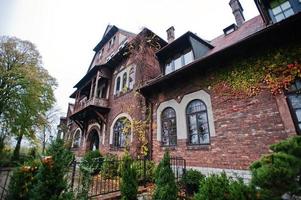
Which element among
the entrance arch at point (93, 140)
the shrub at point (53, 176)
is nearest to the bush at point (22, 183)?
the shrub at point (53, 176)

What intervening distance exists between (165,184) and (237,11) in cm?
1197

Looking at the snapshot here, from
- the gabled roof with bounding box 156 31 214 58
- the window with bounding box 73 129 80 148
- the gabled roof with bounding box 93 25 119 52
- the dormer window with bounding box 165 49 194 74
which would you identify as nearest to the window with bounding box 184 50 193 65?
the dormer window with bounding box 165 49 194 74

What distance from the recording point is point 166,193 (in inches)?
187

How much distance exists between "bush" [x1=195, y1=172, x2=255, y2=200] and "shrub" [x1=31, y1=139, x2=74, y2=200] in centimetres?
297

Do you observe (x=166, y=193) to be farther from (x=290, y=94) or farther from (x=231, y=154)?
(x=290, y=94)

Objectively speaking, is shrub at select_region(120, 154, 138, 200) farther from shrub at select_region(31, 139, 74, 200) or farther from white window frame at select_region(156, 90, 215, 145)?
white window frame at select_region(156, 90, 215, 145)

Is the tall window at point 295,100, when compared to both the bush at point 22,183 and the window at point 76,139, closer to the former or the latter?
the bush at point 22,183

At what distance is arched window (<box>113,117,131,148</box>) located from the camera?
11005 millimetres

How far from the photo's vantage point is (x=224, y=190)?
3.53 metres

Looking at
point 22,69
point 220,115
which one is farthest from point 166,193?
point 22,69

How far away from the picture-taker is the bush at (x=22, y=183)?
4.05 m

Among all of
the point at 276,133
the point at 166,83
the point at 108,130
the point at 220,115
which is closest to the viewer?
the point at 276,133

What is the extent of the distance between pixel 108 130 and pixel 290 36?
11.5m

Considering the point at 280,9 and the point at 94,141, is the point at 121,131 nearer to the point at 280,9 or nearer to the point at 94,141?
the point at 94,141
